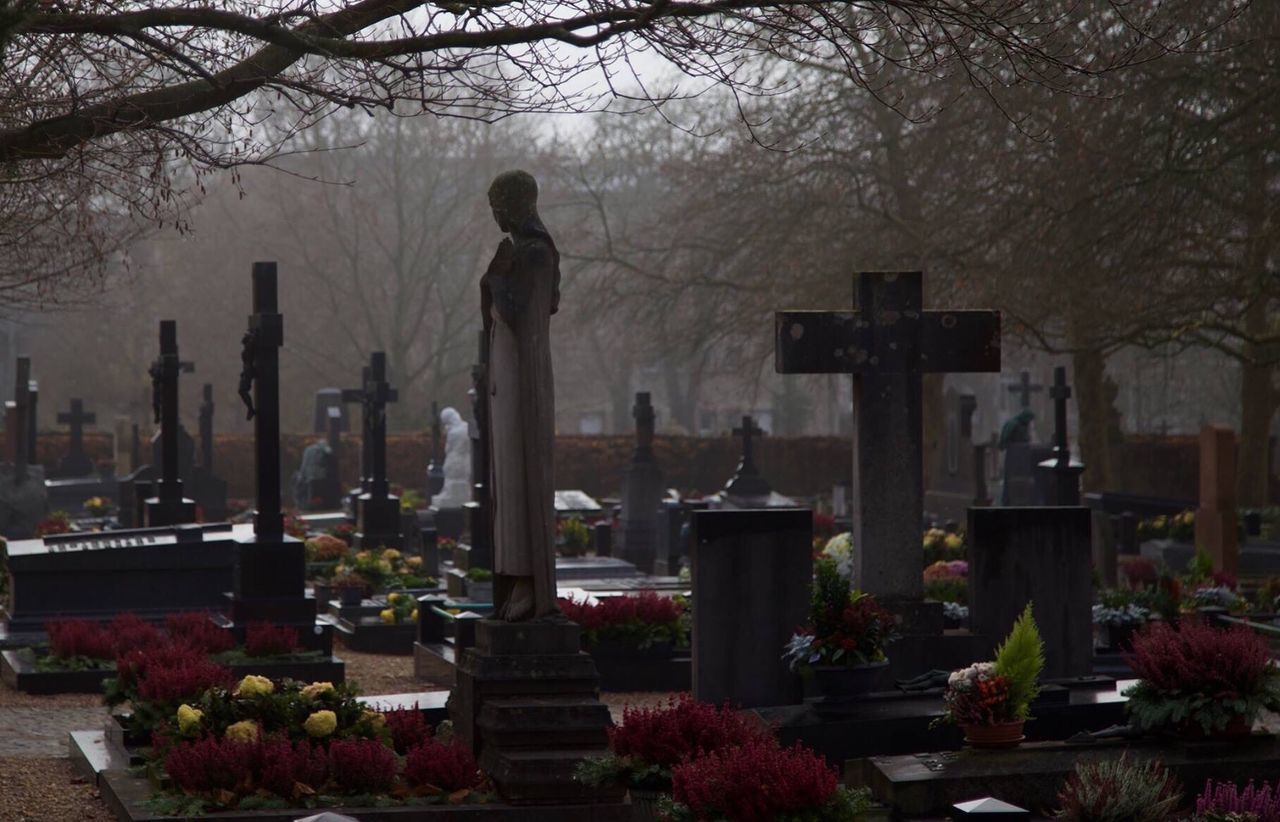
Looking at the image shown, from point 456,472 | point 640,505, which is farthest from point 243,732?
point 456,472

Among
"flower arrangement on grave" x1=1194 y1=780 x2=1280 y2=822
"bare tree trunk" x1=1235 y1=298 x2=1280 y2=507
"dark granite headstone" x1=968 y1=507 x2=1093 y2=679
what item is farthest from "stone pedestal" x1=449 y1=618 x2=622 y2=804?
"bare tree trunk" x1=1235 y1=298 x2=1280 y2=507

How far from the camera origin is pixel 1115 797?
22.9 ft

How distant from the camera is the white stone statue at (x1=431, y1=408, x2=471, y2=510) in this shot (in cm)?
2723

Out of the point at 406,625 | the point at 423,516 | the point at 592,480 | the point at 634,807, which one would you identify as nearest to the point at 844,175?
the point at 423,516

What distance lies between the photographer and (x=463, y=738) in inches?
339

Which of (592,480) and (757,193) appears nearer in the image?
(757,193)

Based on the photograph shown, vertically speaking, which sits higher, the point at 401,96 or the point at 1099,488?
the point at 401,96

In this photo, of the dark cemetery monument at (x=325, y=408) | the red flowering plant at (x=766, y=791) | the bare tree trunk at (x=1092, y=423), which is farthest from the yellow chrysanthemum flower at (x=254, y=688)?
the dark cemetery monument at (x=325, y=408)

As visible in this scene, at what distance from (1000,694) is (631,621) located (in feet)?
18.2

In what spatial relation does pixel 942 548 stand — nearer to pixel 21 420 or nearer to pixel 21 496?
pixel 21 496

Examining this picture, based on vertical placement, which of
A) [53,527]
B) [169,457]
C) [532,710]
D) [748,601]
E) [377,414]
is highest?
[377,414]

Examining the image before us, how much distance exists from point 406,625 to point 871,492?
648 centimetres

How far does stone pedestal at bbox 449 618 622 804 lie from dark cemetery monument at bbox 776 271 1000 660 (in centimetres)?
353

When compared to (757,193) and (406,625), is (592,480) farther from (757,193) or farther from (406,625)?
(406,625)
